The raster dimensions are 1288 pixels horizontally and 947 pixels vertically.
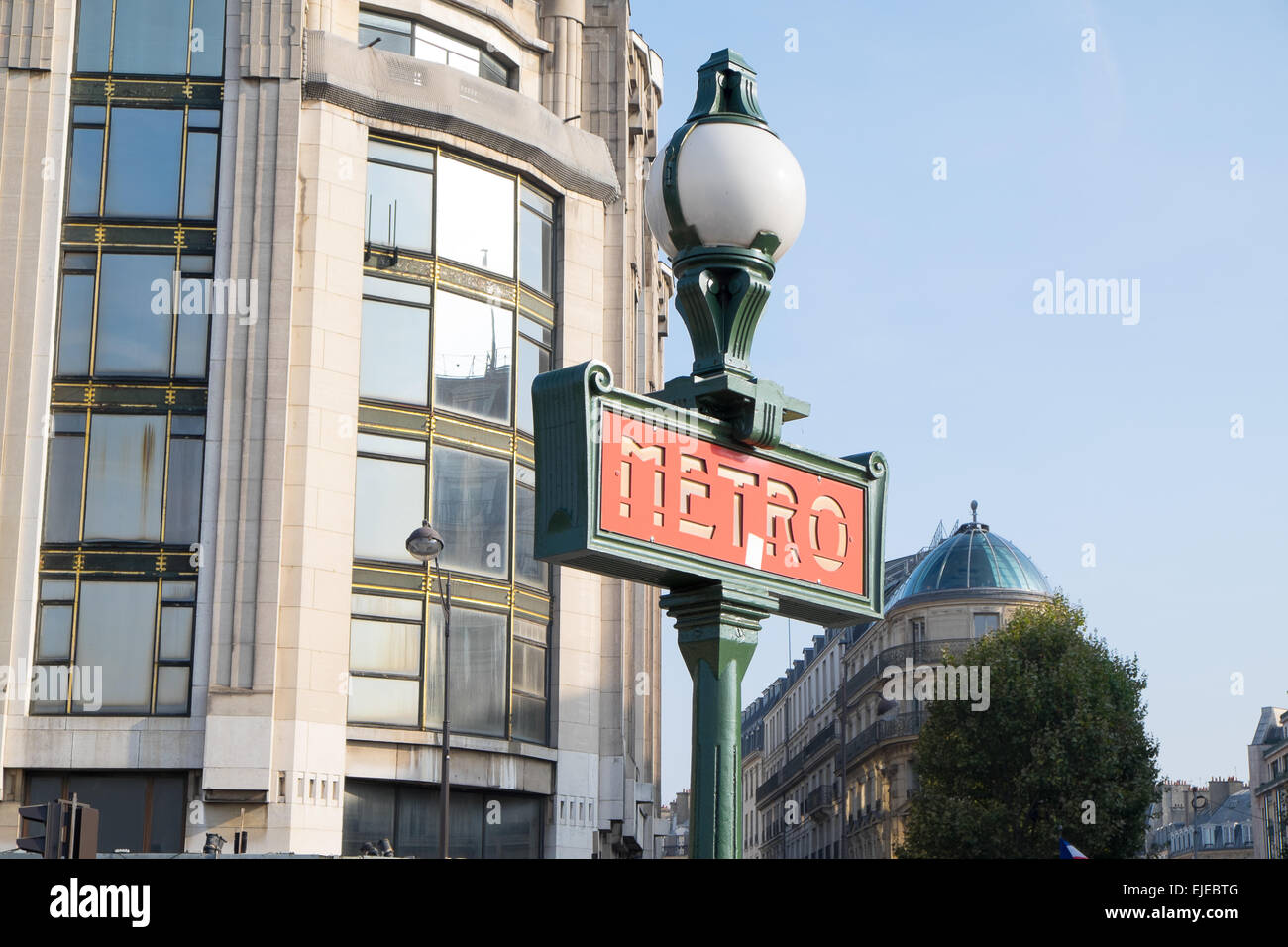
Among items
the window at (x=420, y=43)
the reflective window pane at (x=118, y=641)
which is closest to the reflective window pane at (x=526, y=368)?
the window at (x=420, y=43)

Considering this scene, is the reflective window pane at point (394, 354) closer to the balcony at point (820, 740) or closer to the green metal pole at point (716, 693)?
the green metal pole at point (716, 693)

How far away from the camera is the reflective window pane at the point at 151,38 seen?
33312 millimetres

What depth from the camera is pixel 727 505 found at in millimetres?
5426

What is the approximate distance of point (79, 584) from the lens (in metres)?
31.2

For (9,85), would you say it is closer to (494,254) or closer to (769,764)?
(494,254)

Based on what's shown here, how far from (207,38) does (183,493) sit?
31.6 ft

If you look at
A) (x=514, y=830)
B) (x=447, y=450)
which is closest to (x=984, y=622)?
(x=514, y=830)

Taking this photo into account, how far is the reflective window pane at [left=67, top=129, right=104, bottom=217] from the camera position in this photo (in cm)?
3284

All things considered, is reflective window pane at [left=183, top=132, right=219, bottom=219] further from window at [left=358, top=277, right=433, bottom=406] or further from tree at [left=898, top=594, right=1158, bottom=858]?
tree at [left=898, top=594, right=1158, bottom=858]

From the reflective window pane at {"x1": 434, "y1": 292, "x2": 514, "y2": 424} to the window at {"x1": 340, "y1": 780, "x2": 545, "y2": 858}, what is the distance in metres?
8.08

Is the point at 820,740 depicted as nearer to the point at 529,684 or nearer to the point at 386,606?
the point at 529,684

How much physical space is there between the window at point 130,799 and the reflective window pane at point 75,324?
312 inches

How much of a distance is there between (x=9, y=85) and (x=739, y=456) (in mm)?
31270

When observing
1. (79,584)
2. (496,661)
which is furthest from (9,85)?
(496,661)
